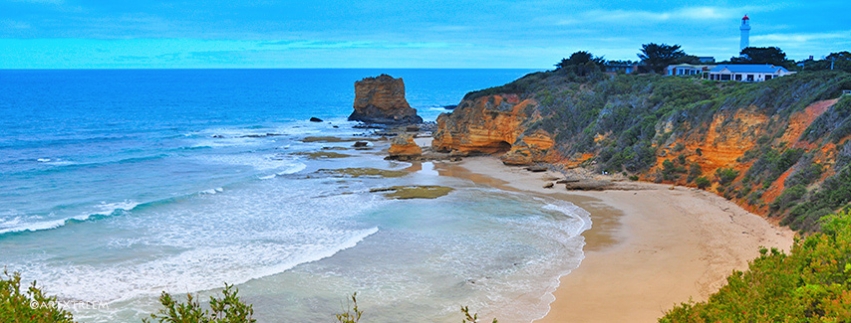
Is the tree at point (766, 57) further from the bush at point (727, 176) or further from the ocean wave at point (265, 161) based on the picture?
the ocean wave at point (265, 161)

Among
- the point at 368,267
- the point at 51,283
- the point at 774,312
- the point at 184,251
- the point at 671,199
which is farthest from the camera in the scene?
the point at 671,199

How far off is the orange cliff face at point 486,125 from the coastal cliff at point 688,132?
69 mm

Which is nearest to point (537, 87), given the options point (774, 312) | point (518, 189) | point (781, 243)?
point (518, 189)

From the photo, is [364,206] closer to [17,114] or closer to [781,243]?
[781,243]

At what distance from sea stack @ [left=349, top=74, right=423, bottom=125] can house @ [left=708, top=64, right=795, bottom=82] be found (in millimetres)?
31040

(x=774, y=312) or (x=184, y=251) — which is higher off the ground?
(x=774, y=312)

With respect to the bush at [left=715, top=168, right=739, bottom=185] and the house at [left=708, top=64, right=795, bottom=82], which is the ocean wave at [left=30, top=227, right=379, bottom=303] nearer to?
the bush at [left=715, top=168, right=739, bottom=185]

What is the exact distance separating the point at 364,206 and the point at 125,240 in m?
9.74

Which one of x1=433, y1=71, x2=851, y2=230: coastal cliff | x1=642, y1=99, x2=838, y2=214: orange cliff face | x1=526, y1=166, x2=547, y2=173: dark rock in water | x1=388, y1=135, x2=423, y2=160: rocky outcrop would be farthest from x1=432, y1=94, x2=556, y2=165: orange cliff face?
x1=642, y1=99, x2=838, y2=214: orange cliff face

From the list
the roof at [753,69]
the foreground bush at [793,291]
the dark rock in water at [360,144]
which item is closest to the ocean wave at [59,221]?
the foreground bush at [793,291]

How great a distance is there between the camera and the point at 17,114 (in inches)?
3093

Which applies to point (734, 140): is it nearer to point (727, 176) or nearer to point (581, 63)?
point (727, 176)

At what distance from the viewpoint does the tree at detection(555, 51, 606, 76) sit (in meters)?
53.4

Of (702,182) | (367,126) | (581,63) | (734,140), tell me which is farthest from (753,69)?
(367,126)
